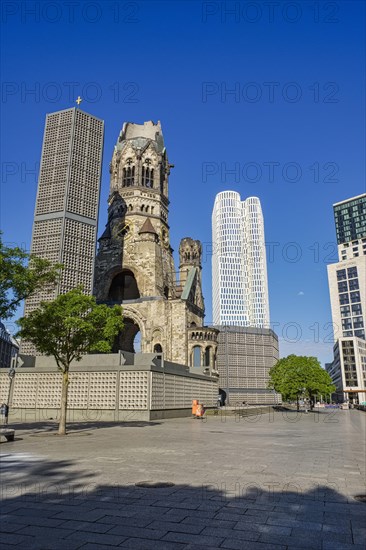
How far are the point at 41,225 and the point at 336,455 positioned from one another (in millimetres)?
38753

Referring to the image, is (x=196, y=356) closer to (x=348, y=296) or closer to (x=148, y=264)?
(x=148, y=264)

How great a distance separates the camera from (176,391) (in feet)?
112

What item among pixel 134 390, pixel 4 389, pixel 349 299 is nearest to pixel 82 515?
pixel 134 390

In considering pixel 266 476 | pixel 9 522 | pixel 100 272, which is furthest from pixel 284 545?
pixel 100 272

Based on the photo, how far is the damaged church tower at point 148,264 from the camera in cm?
5559

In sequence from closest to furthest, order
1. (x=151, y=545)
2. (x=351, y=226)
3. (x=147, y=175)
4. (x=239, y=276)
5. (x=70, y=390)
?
1. (x=151, y=545)
2. (x=70, y=390)
3. (x=147, y=175)
4. (x=351, y=226)
5. (x=239, y=276)

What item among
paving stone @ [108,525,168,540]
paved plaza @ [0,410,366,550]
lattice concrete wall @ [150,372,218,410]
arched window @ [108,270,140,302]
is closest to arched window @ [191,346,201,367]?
lattice concrete wall @ [150,372,218,410]

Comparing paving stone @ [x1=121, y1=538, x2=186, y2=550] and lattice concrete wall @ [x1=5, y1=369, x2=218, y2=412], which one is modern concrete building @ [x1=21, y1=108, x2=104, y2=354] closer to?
lattice concrete wall @ [x1=5, y1=369, x2=218, y2=412]

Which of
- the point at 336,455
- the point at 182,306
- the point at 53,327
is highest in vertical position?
the point at 182,306

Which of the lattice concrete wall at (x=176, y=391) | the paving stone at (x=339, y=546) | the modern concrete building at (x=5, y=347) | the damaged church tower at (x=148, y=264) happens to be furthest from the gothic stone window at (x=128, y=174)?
the paving stone at (x=339, y=546)

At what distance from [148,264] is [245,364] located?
30.1 metres

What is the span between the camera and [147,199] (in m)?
64.4

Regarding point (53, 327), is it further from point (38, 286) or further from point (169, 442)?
point (169, 442)

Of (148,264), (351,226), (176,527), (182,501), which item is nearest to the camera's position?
(176,527)
